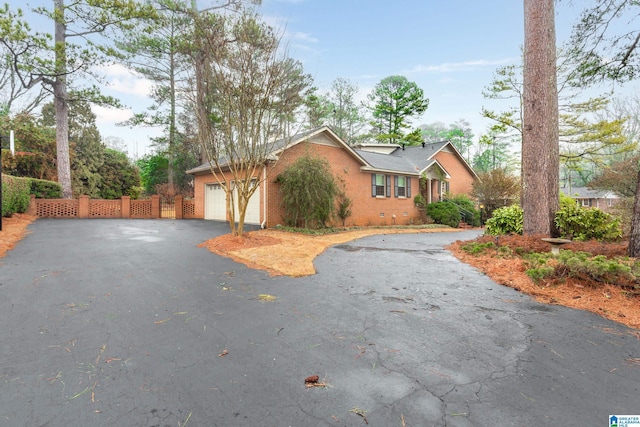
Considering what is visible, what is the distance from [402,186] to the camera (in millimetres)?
19609

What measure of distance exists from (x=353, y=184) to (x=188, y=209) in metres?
11.4

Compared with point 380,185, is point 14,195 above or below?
below

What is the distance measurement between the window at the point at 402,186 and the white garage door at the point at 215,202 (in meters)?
10.6

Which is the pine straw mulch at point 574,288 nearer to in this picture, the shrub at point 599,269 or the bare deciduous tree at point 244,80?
the shrub at point 599,269

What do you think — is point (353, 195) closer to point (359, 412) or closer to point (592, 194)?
point (359, 412)

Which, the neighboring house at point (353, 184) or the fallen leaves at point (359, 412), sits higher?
the neighboring house at point (353, 184)

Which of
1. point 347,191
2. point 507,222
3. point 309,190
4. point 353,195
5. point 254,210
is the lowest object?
point 507,222

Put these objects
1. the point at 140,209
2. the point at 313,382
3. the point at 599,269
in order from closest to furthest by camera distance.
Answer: the point at 313,382
the point at 599,269
the point at 140,209

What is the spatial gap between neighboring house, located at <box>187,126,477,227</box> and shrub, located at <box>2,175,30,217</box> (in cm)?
794

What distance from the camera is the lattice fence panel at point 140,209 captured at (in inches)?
781

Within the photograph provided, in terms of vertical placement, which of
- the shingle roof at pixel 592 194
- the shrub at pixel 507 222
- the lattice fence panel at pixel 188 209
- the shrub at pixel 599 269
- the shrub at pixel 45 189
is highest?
the shrub at pixel 45 189

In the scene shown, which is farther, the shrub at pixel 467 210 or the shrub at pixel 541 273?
the shrub at pixel 467 210

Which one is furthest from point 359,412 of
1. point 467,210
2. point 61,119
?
point 61,119


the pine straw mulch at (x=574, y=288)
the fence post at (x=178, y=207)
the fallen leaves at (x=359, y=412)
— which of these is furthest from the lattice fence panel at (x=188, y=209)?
the fallen leaves at (x=359, y=412)
